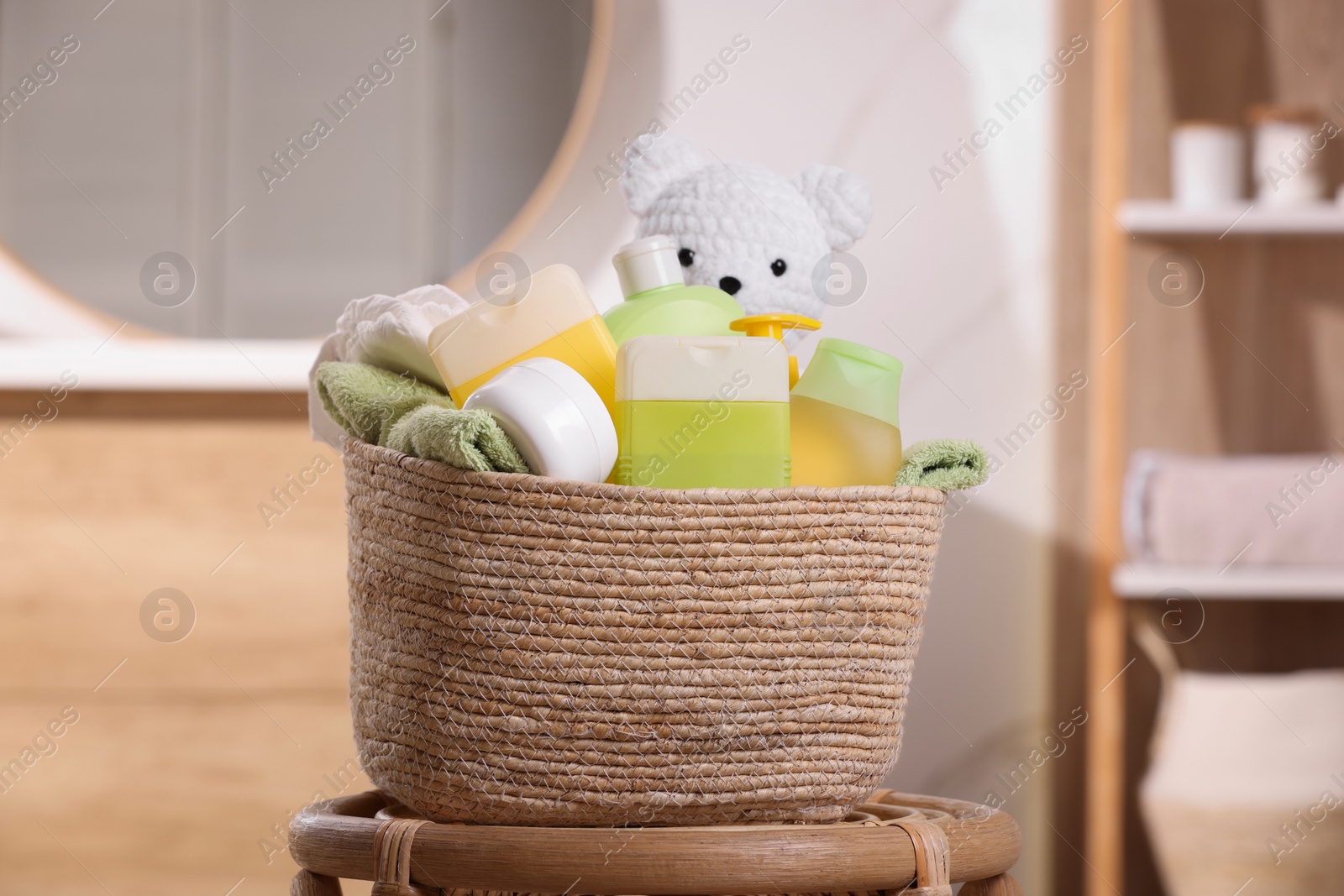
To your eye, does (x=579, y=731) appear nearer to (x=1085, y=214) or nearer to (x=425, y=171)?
(x=1085, y=214)

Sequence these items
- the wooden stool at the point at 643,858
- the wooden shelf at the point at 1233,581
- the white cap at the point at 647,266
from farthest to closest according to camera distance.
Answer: the wooden shelf at the point at 1233,581 → the white cap at the point at 647,266 → the wooden stool at the point at 643,858

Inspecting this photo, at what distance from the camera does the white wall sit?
0.89 m

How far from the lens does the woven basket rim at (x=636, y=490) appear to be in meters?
0.42

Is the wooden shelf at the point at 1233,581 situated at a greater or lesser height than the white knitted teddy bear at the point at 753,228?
lesser

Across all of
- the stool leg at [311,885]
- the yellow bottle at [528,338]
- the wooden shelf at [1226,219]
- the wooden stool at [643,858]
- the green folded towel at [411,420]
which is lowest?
the stool leg at [311,885]

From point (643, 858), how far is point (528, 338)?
228mm

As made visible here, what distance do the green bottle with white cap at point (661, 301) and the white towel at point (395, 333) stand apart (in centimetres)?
9

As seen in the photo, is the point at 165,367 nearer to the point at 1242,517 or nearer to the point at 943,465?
the point at 943,465

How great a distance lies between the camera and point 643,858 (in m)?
0.42

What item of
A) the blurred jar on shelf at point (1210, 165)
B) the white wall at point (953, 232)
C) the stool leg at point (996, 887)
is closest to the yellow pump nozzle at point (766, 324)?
Result: the stool leg at point (996, 887)

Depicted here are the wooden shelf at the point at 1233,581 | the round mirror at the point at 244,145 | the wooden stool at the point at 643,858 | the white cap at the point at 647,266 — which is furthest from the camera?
the round mirror at the point at 244,145

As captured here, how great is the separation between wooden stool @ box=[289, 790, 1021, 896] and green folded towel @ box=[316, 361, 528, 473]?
0.15m

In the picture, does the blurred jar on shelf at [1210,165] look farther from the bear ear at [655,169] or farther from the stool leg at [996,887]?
the stool leg at [996,887]

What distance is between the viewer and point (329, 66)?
1.23 m
